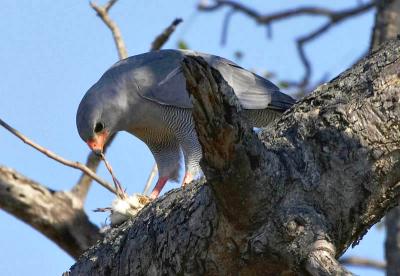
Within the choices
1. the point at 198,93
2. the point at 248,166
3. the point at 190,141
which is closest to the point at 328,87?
the point at 248,166

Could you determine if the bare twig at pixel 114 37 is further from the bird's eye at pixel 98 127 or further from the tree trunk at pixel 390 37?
the tree trunk at pixel 390 37

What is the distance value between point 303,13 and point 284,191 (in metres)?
6.43

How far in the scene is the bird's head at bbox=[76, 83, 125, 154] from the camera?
6.98 meters

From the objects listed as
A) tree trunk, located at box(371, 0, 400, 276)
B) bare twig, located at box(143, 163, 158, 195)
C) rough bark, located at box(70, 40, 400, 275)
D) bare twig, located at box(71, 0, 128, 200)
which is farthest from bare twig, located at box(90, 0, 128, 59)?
rough bark, located at box(70, 40, 400, 275)

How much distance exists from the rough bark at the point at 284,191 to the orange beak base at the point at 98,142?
2888mm

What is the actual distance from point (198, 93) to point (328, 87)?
0.97 meters

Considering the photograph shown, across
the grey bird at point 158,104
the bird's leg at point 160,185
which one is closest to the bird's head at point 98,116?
the grey bird at point 158,104

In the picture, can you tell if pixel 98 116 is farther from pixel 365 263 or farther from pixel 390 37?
pixel 365 263

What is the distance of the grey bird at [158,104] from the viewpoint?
6969mm

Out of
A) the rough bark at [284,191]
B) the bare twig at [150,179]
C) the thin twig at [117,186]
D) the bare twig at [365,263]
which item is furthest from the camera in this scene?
the bare twig at [365,263]

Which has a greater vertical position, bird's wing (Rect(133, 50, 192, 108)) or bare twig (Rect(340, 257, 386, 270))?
bird's wing (Rect(133, 50, 192, 108))

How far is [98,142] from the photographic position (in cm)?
699

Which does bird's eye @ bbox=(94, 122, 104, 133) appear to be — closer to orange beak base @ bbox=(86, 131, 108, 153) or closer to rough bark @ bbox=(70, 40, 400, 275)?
orange beak base @ bbox=(86, 131, 108, 153)

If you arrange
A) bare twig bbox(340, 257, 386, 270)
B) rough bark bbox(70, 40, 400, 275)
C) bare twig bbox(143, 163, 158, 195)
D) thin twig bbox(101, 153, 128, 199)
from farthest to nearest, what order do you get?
bare twig bbox(340, 257, 386, 270) < bare twig bbox(143, 163, 158, 195) < thin twig bbox(101, 153, 128, 199) < rough bark bbox(70, 40, 400, 275)
